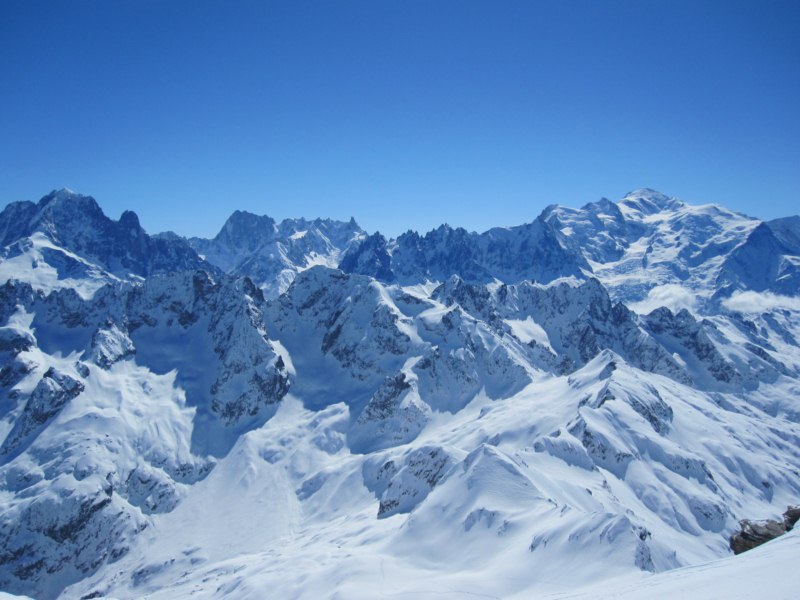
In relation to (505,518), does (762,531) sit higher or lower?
higher

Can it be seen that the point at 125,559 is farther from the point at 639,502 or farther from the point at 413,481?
the point at 639,502

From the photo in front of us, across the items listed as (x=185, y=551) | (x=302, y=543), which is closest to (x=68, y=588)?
(x=185, y=551)

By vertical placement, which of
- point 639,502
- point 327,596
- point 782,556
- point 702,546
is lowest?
point 702,546

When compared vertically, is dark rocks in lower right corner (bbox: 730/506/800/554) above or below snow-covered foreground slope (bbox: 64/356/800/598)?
above

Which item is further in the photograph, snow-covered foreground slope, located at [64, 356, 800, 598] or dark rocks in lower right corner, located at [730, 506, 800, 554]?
snow-covered foreground slope, located at [64, 356, 800, 598]

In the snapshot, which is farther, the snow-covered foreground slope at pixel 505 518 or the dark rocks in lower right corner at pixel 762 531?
the snow-covered foreground slope at pixel 505 518

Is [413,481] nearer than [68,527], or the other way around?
[413,481]

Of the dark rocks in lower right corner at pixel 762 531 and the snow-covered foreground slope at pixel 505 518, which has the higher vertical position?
the dark rocks in lower right corner at pixel 762 531

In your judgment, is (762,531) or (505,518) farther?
(505,518)
